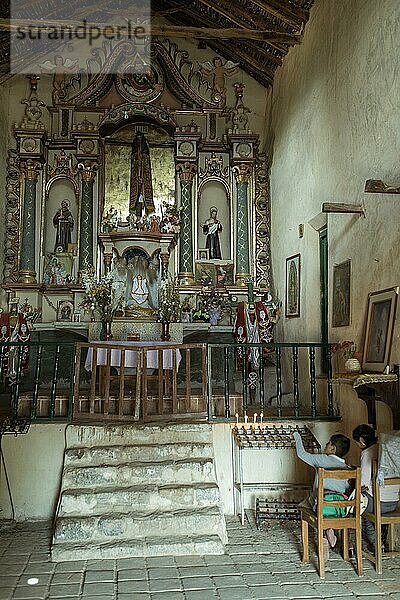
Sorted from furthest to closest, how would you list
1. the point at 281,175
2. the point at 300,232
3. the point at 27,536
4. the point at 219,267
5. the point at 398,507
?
the point at 219,267
the point at 281,175
the point at 300,232
the point at 27,536
the point at 398,507

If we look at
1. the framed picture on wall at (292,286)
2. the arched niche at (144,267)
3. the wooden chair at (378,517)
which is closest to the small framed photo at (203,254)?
the arched niche at (144,267)

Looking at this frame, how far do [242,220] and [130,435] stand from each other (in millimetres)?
5761

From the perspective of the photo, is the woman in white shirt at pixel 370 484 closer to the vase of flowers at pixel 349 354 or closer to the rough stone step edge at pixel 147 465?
the vase of flowers at pixel 349 354

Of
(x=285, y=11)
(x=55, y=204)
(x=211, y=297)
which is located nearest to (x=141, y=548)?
(x=211, y=297)

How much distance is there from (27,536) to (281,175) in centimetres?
689

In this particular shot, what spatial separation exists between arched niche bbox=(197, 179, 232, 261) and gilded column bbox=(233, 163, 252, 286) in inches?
10.3

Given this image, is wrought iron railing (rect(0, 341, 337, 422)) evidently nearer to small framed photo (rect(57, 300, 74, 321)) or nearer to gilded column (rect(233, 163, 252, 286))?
small framed photo (rect(57, 300, 74, 321))

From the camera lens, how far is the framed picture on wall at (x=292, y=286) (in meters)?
9.45

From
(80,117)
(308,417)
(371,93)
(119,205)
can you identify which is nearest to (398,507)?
(308,417)

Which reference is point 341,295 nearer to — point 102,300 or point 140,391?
point 140,391

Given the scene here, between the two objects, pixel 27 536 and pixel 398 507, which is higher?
pixel 398 507

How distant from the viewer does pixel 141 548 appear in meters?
5.13

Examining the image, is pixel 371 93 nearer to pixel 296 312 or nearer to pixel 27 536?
pixel 296 312

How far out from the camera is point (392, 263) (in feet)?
19.8
